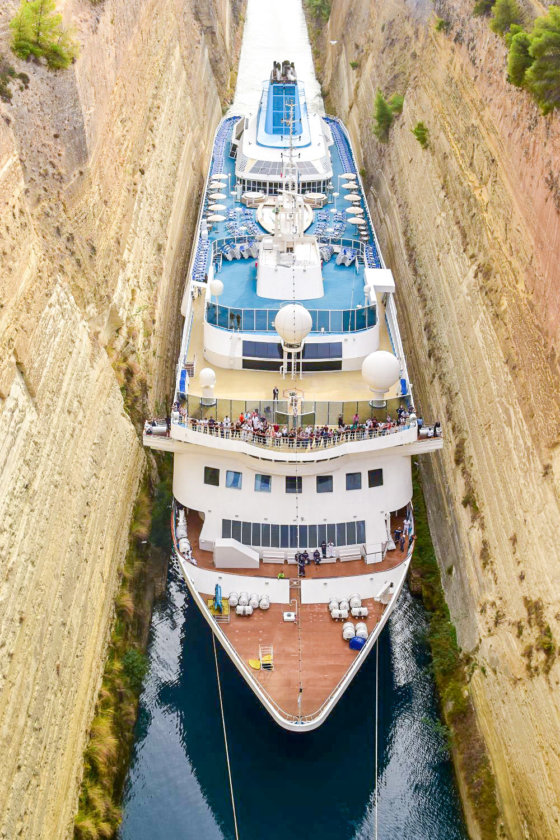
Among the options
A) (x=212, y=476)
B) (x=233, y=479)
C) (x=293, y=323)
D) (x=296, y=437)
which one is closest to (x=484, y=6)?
(x=293, y=323)

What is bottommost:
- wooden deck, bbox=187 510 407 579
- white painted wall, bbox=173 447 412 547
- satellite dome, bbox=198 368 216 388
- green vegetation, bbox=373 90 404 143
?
Answer: wooden deck, bbox=187 510 407 579

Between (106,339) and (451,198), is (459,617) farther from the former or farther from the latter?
(451,198)

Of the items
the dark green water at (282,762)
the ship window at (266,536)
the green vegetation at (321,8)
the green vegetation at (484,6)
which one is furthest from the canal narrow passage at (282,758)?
the green vegetation at (321,8)

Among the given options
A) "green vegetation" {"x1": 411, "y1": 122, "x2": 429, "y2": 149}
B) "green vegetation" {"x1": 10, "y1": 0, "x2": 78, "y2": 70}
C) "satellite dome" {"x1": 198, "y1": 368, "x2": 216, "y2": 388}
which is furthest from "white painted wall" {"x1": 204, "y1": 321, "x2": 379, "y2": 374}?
"green vegetation" {"x1": 411, "y1": 122, "x2": 429, "y2": 149}

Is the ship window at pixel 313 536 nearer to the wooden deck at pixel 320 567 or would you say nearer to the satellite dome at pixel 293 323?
the wooden deck at pixel 320 567

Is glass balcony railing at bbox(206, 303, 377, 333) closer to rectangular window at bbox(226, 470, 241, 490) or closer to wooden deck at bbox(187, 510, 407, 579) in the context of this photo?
rectangular window at bbox(226, 470, 241, 490)
